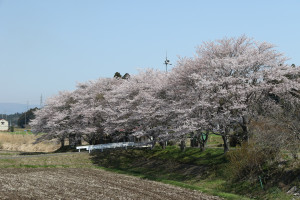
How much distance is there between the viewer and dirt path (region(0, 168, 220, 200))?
22.1m

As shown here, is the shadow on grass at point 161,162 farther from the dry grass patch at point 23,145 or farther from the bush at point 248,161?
the dry grass patch at point 23,145

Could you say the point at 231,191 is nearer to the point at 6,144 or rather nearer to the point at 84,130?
the point at 84,130

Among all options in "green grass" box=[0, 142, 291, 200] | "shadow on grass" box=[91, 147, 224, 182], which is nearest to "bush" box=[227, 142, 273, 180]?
"green grass" box=[0, 142, 291, 200]

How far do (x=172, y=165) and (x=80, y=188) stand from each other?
14498mm

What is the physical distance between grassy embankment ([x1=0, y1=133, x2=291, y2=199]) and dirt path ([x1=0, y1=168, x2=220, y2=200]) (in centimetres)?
294

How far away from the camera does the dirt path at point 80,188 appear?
22.1m

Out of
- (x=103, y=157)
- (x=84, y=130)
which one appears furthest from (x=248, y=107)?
(x=84, y=130)

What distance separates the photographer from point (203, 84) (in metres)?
32.6

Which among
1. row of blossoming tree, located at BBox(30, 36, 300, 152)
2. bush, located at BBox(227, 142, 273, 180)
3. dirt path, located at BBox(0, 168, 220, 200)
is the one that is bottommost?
dirt path, located at BBox(0, 168, 220, 200)

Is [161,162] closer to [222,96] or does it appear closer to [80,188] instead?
[222,96]

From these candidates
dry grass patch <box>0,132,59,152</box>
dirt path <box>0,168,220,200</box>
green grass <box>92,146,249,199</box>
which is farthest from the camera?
dry grass patch <box>0,132,59,152</box>

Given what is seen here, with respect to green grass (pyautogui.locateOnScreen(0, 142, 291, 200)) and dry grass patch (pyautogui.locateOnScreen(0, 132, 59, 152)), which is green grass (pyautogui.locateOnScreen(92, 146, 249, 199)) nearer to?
green grass (pyautogui.locateOnScreen(0, 142, 291, 200))

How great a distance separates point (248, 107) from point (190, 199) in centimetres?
1374

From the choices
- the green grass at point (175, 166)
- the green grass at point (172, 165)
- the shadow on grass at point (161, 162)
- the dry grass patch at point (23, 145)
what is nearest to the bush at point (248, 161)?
the green grass at point (172, 165)
